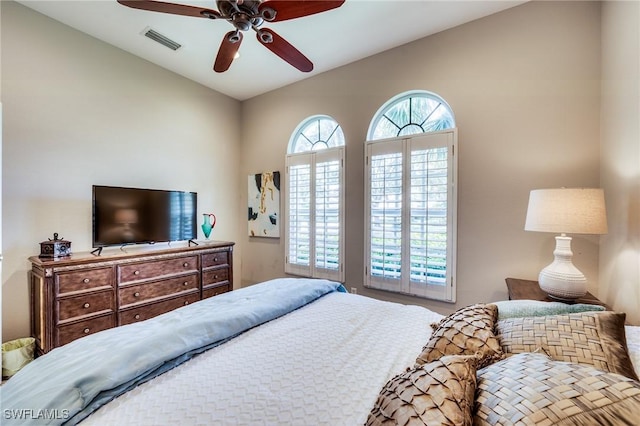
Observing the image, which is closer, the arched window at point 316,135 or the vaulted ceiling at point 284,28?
the vaulted ceiling at point 284,28

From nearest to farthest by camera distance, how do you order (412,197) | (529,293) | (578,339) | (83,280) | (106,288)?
(578,339) < (529,293) < (83,280) < (106,288) < (412,197)

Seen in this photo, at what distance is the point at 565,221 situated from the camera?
1547 millimetres

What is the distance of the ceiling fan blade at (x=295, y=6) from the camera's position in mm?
1478

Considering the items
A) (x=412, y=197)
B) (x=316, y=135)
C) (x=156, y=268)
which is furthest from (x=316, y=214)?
(x=156, y=268)

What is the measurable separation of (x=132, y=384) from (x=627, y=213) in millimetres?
2721

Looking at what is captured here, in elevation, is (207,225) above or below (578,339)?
above

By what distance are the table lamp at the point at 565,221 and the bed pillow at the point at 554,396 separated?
123 cm

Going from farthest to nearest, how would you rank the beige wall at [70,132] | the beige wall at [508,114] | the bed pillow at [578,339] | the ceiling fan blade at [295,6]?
the beige wall at [70,132] → the beige wall at [508,114] → the ceiling fan blade at [295,6] → the bed pillow at [578,339]

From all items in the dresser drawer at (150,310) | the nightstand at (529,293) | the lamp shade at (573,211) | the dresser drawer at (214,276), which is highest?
the lamp shade at (573,211)

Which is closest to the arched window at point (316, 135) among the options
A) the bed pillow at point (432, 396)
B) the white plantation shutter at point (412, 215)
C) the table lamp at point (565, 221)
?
the white plantation shutter at point (412, 215)

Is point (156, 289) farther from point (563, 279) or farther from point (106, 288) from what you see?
point (563, 279)

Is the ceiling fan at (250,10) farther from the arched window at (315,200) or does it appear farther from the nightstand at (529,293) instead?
the nightstand at (529,293)

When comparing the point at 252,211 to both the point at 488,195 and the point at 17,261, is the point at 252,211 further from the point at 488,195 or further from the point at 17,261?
the point at 488,195

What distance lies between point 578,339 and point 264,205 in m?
3.45
